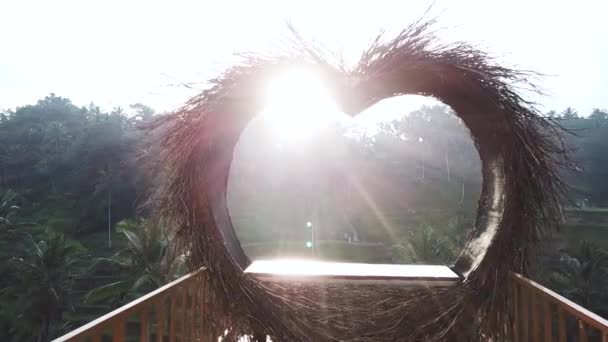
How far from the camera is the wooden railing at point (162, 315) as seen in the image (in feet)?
4.12

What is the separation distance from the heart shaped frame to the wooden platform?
5cm

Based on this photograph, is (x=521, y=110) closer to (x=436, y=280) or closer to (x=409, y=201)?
(x=436, y=280)

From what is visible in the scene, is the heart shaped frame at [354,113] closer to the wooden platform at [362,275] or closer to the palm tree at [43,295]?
the wooden platform at [362,275]

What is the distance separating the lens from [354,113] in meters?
2.23

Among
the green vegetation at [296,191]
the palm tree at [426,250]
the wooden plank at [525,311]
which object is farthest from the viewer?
the green vegetation at [296,191]

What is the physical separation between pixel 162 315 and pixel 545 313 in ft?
5.27

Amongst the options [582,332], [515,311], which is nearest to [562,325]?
[582,332]

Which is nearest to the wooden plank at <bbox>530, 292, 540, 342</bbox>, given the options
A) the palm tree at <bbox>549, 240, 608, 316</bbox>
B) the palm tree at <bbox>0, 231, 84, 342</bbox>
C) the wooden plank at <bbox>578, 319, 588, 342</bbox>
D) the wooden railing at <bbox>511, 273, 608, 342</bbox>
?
the wooden railing at <bbox>511, 273, 608, 342</bbox>

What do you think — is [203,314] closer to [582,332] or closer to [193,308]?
[193,308]

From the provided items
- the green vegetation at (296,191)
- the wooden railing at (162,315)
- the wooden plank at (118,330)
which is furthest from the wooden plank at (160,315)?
the green vegetation at (296,191)

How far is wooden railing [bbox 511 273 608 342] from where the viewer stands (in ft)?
4.61

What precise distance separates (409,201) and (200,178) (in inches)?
A: 1169

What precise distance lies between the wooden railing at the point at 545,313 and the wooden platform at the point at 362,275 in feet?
1.02

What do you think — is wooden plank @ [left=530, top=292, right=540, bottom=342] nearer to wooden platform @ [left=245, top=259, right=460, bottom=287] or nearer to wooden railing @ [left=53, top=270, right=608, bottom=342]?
wooden railing @ [left=53, top=270, right=608, bottom=342]
